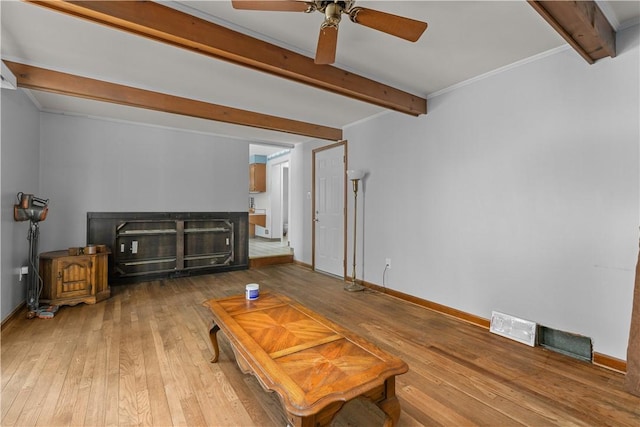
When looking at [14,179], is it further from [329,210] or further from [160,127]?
[329,210]

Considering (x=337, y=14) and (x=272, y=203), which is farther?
(x=272, y=203)

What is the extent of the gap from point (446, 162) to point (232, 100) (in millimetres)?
2668

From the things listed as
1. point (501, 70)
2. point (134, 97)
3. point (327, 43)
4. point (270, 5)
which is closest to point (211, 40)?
point (270, 5)

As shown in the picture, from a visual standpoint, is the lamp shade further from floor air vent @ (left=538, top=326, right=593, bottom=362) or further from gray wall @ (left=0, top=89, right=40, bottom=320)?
gray wall @ (left=0, top=89, right=40, bottom=320)

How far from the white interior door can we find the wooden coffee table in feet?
10.00

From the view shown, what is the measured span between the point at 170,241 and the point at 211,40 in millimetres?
3691

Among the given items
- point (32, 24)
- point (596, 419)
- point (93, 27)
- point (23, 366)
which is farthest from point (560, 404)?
point (32, 24)

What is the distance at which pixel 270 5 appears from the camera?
158 cm

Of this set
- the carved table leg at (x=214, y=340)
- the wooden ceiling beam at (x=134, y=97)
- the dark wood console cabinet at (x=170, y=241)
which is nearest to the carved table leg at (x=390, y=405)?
the carved table leg at (x=214, y=340)

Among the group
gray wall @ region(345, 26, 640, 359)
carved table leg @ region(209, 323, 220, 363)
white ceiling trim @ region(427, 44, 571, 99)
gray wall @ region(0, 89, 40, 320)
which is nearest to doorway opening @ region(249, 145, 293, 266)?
gray wall @ region(0, 89, 40, 320)

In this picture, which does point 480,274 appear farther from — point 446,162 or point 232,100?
point 232,100

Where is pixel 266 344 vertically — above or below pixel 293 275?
above

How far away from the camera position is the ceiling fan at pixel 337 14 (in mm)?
1578

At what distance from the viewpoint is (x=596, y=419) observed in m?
1.70
